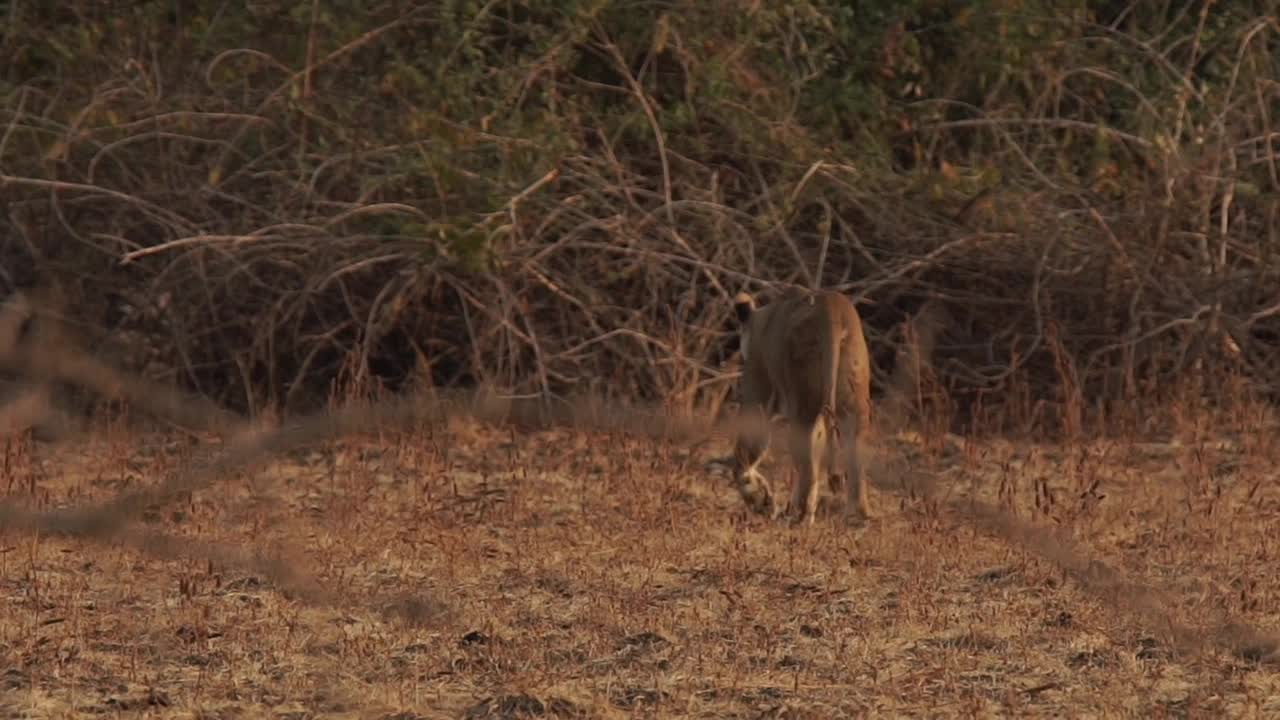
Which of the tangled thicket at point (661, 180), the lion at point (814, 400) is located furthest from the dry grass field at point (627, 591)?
the tangled thicket at point (661, 180)

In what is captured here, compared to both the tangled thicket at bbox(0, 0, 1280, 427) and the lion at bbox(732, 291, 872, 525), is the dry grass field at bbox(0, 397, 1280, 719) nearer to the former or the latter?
the lion at bbox(732, 291, 872, 525)

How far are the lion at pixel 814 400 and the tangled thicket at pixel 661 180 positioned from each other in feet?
5.64

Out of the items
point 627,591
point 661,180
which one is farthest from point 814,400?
point 661,180

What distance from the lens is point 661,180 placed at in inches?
478

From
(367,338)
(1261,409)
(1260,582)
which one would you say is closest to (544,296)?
(367,338)

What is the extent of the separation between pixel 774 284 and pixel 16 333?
431cm

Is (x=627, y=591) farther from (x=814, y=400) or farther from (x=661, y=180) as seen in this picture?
(x=661, y=180)

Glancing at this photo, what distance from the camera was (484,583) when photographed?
812 cm

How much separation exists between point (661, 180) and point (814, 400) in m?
2.81

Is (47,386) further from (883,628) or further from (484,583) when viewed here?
(883,628)

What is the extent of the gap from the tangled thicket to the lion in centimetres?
172

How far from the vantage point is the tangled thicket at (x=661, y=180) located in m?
11.6

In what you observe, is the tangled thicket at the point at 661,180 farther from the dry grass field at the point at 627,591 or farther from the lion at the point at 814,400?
the lion at the point at 814,400

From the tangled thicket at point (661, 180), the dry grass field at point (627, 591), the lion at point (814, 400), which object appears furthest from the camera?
the tangled thicket at point (661, 180)
